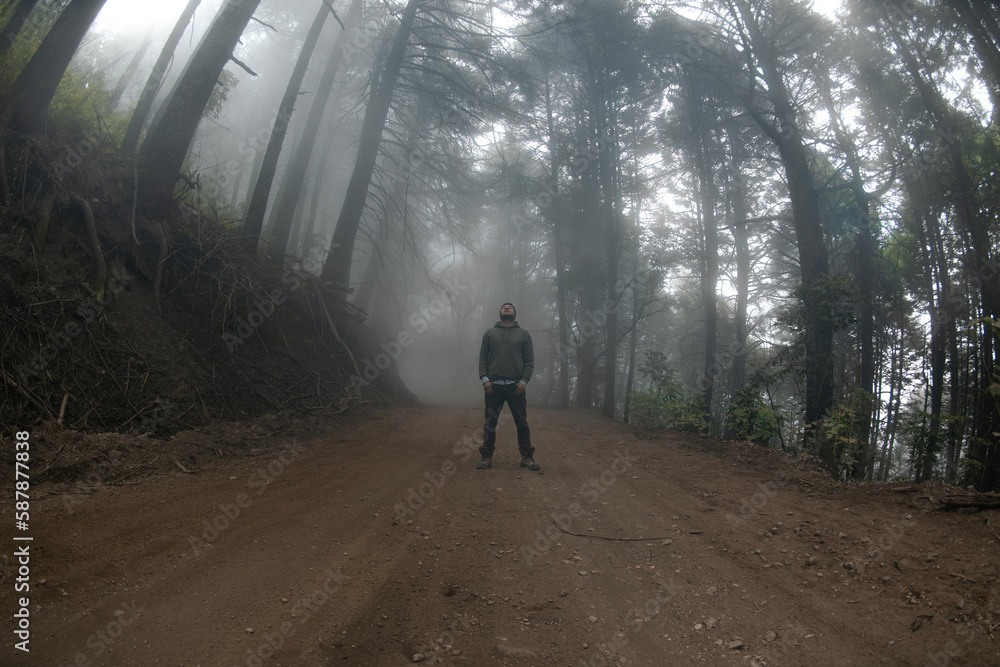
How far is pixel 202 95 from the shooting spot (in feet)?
26.4

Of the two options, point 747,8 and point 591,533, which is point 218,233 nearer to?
point 591,533

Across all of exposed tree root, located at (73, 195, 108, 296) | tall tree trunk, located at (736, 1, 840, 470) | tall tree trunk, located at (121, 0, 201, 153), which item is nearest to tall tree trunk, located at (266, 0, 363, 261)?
tall tree trunk, located at (121, 0, 201, 153)

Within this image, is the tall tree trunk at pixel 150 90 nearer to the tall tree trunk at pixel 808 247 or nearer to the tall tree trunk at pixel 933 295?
the tall tree trunk at pixel 808 247

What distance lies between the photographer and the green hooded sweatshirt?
6.57 metres

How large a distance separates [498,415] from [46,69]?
25.9 ft

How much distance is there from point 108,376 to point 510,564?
510 cm

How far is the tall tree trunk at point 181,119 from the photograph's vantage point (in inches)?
303

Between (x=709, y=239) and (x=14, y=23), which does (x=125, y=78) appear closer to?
(x=14, y=23)

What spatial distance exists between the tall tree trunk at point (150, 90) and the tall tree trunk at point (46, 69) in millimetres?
1888

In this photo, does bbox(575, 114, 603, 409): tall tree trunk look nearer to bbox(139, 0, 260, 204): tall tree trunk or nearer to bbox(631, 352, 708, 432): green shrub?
bbox(631, 352, 708, 432): green shrub

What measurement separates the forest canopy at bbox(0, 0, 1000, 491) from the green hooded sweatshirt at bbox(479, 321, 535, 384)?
389 centimetres

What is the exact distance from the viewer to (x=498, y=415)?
21.1 feet
